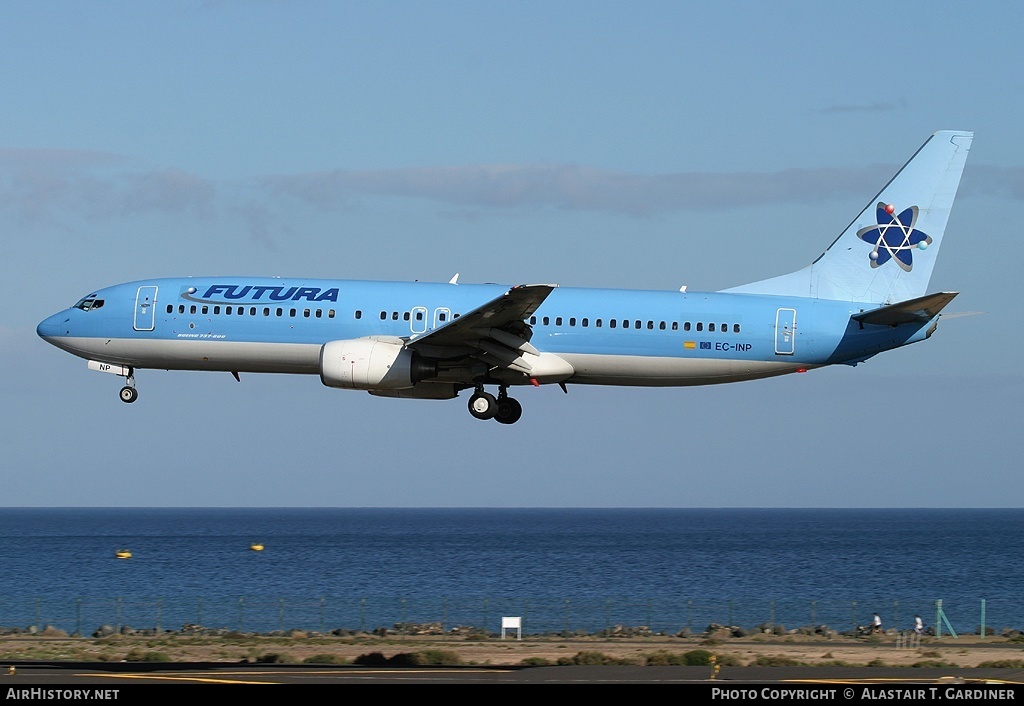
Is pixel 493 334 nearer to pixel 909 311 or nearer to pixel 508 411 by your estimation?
pixel 508 411

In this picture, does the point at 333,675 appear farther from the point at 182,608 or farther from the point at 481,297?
the point at 182,608

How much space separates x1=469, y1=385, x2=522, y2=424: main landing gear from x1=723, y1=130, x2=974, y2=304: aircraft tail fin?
842 cm

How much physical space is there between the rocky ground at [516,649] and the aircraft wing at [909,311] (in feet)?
34.0

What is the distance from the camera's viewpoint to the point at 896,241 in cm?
4562

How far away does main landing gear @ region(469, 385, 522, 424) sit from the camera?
4328 centimetres

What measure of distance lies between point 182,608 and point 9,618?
12.3 m

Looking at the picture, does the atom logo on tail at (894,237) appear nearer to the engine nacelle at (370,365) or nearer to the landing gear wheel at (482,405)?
the landing gear wheel at (482,405)

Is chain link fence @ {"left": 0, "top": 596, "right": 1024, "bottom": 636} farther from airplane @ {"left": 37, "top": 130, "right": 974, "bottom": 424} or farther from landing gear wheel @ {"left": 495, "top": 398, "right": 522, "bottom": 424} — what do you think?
A: airplane @ {"left": 37, "top": 130, "right": 974, "bottom": 424}

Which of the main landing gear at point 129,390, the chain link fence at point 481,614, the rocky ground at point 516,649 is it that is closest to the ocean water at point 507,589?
the chain link fence at point 481,614

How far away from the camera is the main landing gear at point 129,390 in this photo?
45188 mm

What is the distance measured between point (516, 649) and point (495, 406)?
8.64 m

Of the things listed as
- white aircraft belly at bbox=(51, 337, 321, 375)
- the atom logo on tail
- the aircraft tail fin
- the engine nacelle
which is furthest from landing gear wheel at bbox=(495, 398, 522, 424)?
the atom logo on tail
